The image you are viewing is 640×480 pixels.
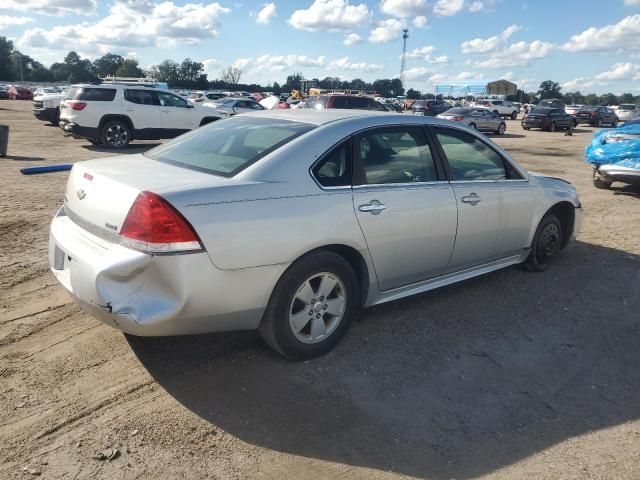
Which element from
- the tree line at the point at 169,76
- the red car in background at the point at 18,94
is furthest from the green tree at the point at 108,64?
the red car in background at the point at 18,94

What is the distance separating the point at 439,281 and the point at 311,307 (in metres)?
1.32

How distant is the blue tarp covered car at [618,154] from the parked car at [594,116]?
31.6 metres

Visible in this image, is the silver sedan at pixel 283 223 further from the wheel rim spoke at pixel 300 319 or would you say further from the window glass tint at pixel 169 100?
the window glass tint at pixel 169 100

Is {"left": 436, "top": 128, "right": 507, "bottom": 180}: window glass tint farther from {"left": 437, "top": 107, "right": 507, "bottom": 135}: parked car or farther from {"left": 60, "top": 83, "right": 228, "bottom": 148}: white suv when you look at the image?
{"left": 437, "top": 107, "right": 507, "bottom": 135}: parked car

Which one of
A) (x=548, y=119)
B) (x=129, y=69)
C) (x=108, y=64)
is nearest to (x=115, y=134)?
(x=548, y=119)

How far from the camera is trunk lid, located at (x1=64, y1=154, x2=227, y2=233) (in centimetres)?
300

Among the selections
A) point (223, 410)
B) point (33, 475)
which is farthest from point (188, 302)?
point (33, 475)

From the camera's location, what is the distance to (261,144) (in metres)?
3.58

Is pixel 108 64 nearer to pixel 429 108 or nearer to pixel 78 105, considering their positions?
pixel 429 108

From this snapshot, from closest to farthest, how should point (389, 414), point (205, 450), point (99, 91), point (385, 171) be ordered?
point (205, 450)
point (389, 414)
point (385, 171)
point (99, 91)

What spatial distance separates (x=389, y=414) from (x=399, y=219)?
54.0 inches

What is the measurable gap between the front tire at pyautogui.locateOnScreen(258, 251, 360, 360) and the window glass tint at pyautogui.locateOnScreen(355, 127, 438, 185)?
2.33 feet

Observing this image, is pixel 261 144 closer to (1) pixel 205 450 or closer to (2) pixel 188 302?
(2) pixel 188 302

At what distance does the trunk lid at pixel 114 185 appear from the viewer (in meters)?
3.00
